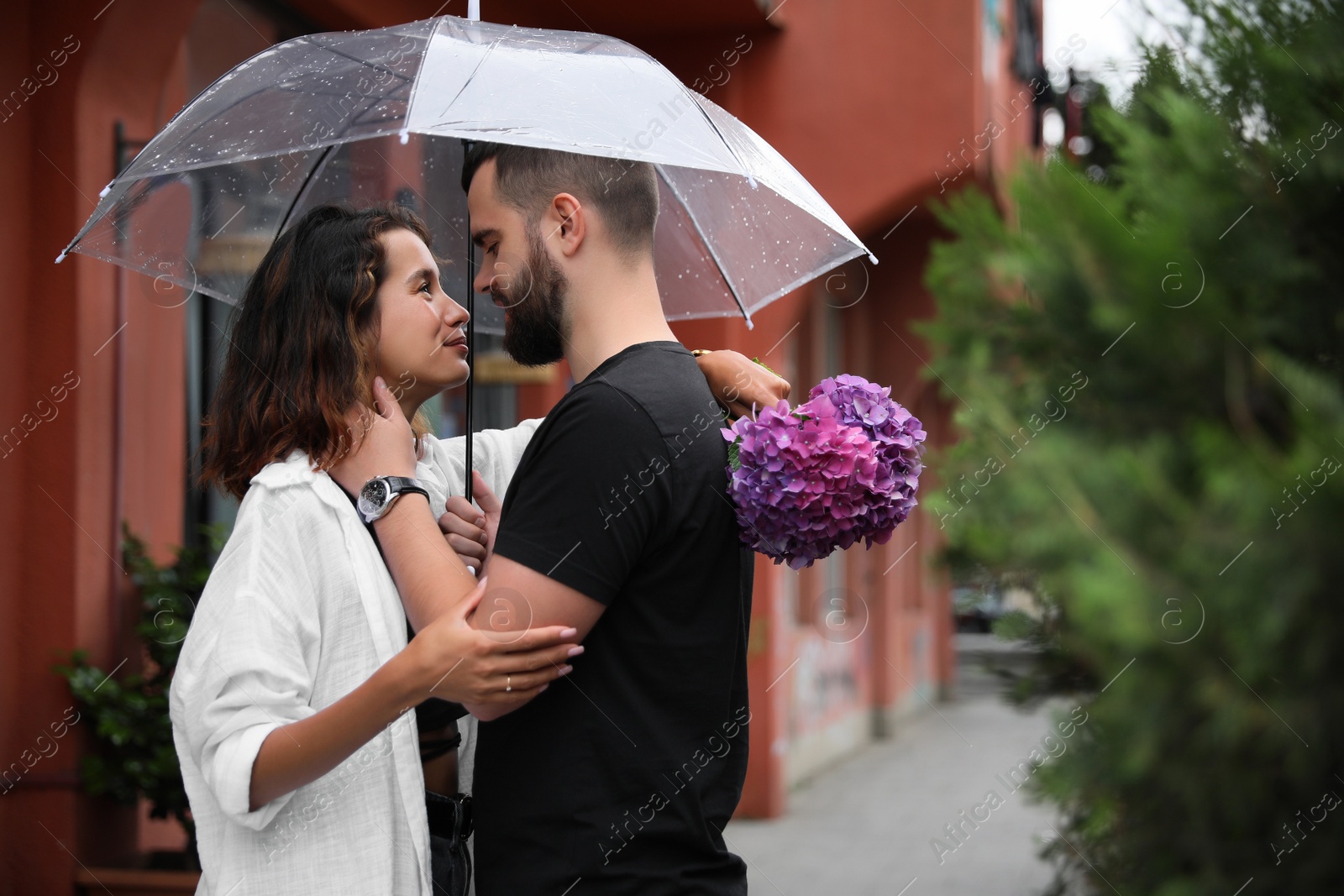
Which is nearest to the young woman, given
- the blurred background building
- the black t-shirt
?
the black t-shirt

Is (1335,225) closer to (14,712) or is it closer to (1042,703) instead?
(1042,703)

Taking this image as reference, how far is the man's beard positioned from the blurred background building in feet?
2.73

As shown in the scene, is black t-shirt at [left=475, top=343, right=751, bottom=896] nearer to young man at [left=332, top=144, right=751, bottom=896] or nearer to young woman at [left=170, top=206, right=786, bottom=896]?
young man at [left=332, top=144, right=751, bottom=896]

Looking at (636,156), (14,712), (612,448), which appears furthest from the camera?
(14,712)

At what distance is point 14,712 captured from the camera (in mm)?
3723

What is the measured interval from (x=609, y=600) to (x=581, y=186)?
2.41 ft

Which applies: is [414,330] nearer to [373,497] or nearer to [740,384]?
[373,497]

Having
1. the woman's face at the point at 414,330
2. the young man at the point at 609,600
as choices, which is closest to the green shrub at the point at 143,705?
the woman's face at the point at 414,330

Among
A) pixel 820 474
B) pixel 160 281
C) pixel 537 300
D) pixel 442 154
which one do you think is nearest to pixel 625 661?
pixel 820 474

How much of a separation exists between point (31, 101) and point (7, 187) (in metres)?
0.31

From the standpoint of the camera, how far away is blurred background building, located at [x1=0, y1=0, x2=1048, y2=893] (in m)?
3.81

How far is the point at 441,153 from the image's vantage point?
10.8 ft

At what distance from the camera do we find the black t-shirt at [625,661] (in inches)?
68.6

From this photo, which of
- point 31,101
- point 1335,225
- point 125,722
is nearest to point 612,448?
point 1335,225
